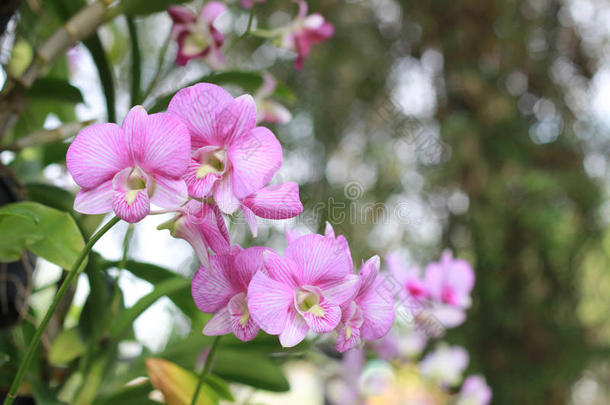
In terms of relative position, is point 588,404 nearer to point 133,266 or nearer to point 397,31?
point 397,31

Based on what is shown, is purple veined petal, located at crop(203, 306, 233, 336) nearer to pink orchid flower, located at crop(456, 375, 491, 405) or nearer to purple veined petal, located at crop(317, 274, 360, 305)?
purple veined petal, located at crop(317, 274, 360, 305)

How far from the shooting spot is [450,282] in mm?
561

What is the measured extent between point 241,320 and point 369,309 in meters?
0.07

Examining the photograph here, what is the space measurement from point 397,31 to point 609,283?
1.14 m

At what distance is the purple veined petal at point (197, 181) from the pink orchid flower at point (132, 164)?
0.04 feet

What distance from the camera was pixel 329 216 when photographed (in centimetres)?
35

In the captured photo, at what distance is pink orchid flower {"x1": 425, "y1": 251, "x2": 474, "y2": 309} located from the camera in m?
0.56

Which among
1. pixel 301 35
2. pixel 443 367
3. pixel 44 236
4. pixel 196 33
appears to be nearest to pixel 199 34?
pixel 196 33

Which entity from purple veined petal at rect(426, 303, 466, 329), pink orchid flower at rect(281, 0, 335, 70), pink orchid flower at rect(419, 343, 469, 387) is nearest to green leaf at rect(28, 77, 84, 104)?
pink orchid flower at rect(281, 0, 335, 70)

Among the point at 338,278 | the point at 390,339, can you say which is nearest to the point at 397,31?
the point at 390,339

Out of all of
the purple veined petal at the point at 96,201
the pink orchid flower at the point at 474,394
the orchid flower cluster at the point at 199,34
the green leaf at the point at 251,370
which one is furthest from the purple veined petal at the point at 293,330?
the pink orchid flower at the point at 474,394

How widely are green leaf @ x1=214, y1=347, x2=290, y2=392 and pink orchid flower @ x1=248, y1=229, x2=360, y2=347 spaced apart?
21 centimetres

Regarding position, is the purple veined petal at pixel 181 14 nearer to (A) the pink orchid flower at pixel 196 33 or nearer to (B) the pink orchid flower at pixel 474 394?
(A) the pink orchid flower at pixel 196 33

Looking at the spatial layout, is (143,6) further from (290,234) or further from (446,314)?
(446,314)
